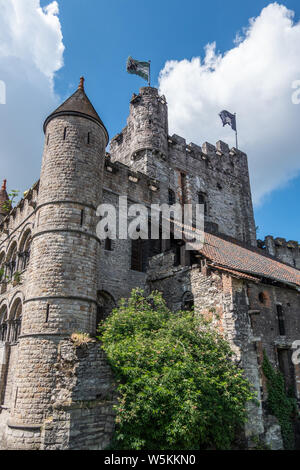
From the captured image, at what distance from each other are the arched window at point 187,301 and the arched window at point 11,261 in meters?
8.81

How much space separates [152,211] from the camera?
1794cm

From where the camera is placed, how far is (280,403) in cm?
1232

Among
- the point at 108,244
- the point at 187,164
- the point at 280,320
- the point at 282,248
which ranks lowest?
the point at 280,320

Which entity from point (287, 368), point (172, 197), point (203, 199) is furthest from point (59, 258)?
point (203, 199)

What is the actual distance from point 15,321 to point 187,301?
778 centimetres

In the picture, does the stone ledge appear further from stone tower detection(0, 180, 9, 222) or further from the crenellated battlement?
the crenellated battlement

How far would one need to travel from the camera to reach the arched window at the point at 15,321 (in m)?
15.8

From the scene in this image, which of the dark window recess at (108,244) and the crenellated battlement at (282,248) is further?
the crenellated battlement at (282,248)

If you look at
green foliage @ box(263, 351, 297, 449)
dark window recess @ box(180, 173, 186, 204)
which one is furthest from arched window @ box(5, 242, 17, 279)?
green foliage @ box(263, 351, 297, 449)

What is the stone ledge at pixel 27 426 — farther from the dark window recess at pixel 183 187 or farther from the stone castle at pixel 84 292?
the dark window recess at pixel 183 187

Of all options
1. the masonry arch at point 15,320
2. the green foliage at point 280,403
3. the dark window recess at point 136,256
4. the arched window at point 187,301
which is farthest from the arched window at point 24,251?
the green foliage at point 280,403

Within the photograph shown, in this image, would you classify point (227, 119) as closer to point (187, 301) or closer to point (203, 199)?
point (203, 199)
